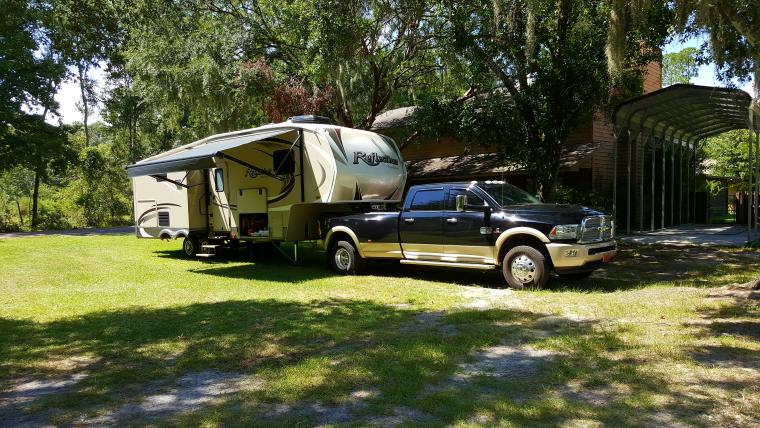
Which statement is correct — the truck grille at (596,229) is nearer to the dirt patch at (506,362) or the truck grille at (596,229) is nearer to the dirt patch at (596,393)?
the dirt patch at (506,362)

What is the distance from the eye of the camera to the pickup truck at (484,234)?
349 inches

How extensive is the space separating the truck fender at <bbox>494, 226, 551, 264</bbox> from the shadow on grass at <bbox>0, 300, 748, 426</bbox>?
197cm

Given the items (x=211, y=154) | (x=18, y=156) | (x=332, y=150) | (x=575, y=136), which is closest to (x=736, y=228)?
(x=575, y=136)

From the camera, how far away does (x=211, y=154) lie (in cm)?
1134

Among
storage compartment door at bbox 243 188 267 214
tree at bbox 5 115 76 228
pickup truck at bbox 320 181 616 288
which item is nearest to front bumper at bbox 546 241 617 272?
pickup truck at bbox 320 181 616 288

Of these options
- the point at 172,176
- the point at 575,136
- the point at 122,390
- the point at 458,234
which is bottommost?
the point at 122,390

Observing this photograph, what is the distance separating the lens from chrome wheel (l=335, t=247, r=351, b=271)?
11.7 metres

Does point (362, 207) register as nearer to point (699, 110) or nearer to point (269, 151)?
point (269, 151)

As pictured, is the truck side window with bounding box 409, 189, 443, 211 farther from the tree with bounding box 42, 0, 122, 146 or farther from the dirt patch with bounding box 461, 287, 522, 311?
the tree with bounding box 42, 0, 122, 146

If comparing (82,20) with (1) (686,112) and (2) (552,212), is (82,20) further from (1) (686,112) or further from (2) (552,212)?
(1) (686,112)

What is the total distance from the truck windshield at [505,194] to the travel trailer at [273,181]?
10.2ft

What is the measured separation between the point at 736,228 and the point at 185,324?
20023 mm

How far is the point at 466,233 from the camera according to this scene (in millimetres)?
9773

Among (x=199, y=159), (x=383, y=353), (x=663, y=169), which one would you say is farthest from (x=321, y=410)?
(x=663, y=169)
